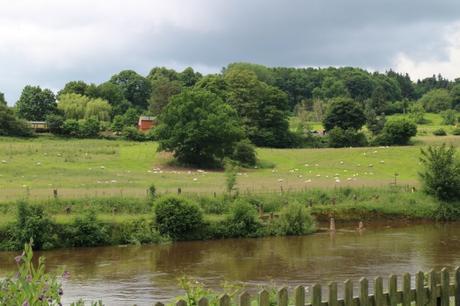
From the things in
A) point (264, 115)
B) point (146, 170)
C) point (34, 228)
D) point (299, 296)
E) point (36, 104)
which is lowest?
point (34, 228)

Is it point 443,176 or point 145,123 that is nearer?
point 443,176

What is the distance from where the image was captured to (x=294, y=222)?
4859 centimetres

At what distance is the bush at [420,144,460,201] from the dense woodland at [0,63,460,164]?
28687 millimetres

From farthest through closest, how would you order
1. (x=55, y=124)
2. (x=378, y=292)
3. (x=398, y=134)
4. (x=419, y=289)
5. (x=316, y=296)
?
(x=55, y=124)
(x=398, y=134)
(x=419, y=289)
(x=378, y=292)
(x=316, y=296)

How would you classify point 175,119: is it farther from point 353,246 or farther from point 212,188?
point 353,246

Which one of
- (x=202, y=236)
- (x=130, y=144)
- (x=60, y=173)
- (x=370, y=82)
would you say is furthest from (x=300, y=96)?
(x=202, y=236)

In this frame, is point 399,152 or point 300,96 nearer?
point 399,152

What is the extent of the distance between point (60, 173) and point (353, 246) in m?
34.6

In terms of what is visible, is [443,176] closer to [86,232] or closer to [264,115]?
[86,232]

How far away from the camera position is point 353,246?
1652 inches

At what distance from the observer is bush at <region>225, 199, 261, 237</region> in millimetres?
46781

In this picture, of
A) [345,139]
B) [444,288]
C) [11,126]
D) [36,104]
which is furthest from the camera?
[36,104]

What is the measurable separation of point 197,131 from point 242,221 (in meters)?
30.8

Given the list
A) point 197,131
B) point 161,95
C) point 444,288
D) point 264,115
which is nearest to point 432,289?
point 444,288
